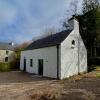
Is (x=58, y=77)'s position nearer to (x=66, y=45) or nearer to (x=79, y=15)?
(x=66, y=45)

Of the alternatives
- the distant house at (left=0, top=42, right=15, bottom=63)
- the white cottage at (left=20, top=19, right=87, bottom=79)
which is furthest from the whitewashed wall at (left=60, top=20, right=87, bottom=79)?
the distant house at (left=0, top=42, right=15, bottom=63)

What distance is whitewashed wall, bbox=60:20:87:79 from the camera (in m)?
22.8

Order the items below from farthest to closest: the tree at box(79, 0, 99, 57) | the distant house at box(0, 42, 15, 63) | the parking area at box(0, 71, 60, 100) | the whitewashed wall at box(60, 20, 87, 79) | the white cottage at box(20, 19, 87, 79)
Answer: the distant house at box(0, 42, 15, 63) → the tree at box(79, 0, 99, 57) → the whitewashed wall at box(60, 20, 87, 79) → the white cottage at box(20, 19, 87, 79) → the parking area at box(0, 71, 60, 100)

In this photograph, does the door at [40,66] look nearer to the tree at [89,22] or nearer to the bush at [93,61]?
the tree at [89,22]

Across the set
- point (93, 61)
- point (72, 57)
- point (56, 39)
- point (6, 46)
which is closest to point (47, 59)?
point (56, 39)

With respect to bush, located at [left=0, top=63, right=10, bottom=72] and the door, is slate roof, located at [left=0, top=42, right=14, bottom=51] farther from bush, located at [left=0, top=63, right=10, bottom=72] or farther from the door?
the door

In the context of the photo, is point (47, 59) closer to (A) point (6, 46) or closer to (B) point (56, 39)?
(B) point (56, 39)

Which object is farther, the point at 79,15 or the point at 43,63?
the point at 79,15

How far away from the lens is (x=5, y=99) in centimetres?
1177

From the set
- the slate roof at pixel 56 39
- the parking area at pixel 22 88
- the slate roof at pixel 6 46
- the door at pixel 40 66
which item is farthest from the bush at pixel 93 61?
the slate roof at pixel 6 46

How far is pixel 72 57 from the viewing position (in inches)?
943

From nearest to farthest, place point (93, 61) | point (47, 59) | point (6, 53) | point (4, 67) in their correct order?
point (47, 59) < point (93, 61) < point (4, 67) < point (6, 53)

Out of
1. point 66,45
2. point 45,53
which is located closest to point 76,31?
point 66,45

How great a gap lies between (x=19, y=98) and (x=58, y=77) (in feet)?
35.4
